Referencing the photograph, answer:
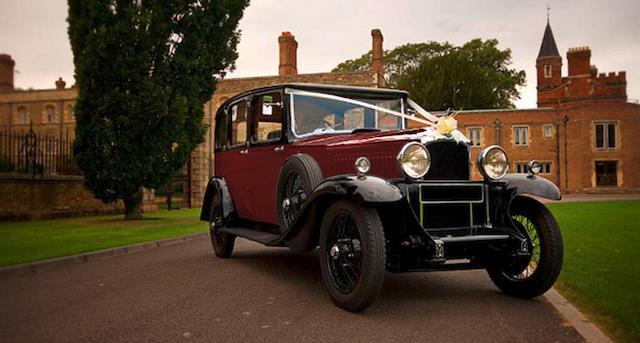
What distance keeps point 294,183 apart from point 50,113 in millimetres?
50696

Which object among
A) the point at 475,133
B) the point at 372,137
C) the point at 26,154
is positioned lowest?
the point at 372,137

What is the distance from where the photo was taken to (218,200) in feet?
25.1

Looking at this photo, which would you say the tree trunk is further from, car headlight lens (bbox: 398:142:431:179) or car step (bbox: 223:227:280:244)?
car headlight lens (bbox: 398:142:431:179)

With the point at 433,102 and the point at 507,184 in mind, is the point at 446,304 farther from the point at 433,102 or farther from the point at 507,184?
the point at 433,102

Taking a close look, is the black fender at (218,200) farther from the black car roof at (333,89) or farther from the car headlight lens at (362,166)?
the car headlight lens at (362,166)

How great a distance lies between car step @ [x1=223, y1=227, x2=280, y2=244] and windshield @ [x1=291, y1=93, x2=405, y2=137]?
1.25 meters

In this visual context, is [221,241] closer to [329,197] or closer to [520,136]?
[329,197]

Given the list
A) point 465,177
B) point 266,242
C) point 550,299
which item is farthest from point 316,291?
point 550,299

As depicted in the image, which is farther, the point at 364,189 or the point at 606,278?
the point at 606,278

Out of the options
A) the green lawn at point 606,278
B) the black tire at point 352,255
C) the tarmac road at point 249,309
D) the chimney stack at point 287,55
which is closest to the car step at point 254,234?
the tarmac road at point 249,309

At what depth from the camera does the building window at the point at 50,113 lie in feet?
159

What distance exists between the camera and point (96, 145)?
13719 mm

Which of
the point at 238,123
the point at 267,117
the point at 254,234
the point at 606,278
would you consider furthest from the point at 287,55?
the point at 606,278

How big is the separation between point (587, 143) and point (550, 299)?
42.5 m
